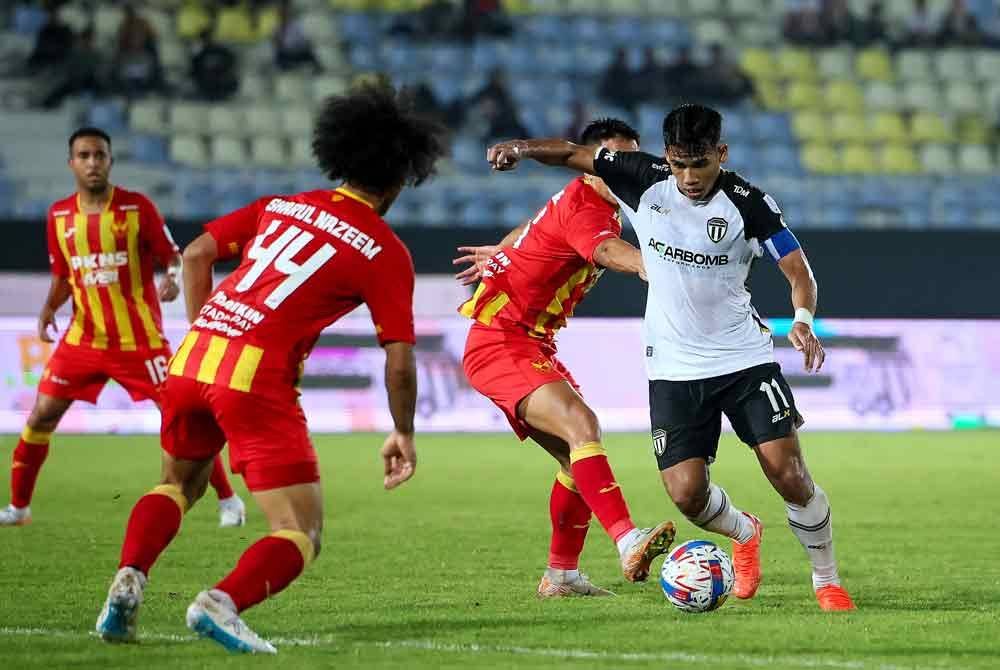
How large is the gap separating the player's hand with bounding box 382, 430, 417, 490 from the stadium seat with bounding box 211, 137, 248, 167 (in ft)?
50.1

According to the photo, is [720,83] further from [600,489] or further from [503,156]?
[600,489]

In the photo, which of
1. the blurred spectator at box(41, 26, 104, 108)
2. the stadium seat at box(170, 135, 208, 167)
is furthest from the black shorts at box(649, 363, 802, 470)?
the blurred spectator at box(41, 26, 104, 108)

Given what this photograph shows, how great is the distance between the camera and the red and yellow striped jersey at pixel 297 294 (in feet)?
17.4

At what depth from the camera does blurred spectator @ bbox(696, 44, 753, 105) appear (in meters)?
21.9

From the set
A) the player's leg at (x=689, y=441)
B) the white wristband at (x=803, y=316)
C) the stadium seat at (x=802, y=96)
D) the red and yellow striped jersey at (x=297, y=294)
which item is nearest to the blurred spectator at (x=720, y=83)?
the stadium seat at (x=802, y=96)

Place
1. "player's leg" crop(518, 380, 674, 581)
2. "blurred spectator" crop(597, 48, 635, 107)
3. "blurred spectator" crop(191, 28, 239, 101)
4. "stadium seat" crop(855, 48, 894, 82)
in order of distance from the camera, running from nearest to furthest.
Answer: "player's leg" crop(518, 380, 674, 581), "blurred spectator" crop(191, 28, 239, 101), "blurred spectator" crop(597, 48, 635, 107), "stadium seat" crop(855, 48, 894, 82)

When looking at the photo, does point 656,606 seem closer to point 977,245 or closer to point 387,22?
point 977,245

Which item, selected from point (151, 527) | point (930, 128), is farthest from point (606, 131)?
point (930, 128)

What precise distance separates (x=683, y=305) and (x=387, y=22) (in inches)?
636

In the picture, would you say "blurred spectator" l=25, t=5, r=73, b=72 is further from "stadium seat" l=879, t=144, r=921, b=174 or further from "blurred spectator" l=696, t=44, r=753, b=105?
"stadium seat" l=879, t=144, r=921, b=174

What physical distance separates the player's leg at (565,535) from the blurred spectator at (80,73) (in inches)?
559

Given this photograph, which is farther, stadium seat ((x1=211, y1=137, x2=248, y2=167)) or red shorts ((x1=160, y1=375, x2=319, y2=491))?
stadium seat ((x1=211, y1=137, x2=248, y2=167))

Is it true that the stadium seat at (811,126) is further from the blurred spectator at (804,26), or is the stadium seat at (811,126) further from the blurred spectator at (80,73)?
the blurred spectator at (80,73)

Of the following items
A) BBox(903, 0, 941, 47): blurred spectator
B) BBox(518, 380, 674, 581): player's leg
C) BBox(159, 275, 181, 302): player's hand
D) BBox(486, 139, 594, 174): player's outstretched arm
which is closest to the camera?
A: BBox(518, 380, 674, 581): player's leg
